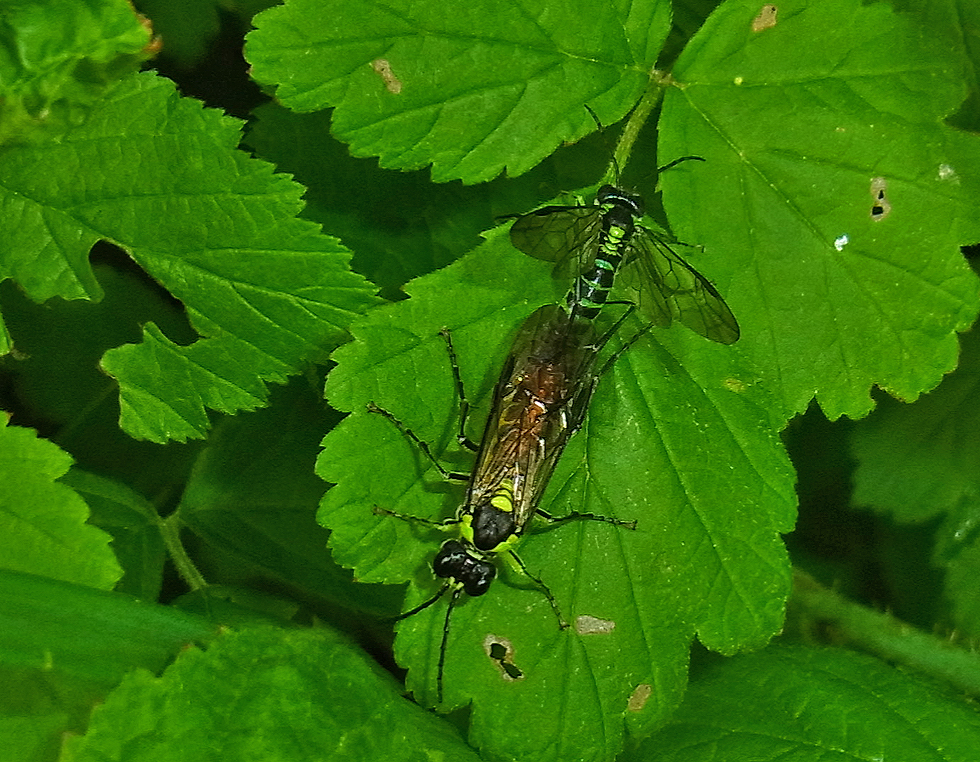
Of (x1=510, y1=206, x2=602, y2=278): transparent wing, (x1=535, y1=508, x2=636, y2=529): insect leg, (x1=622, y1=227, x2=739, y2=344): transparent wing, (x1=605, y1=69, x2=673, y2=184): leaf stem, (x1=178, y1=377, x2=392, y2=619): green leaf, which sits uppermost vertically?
(x1=605, y1=69, x2=673, y2=184): leaf stem

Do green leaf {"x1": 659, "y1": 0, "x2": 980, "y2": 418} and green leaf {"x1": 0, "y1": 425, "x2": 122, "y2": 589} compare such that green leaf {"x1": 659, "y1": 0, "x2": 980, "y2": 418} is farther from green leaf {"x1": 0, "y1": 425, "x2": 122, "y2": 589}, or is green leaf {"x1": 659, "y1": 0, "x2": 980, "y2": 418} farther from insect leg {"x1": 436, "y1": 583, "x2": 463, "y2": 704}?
green leaf {"x1": 0, "y1": 425, "x2": 122, "y2": 589}

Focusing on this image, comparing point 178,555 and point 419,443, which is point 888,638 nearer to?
point 419,443

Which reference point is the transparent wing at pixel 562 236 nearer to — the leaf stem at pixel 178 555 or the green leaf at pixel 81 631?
the green leaf at pixel 81 631

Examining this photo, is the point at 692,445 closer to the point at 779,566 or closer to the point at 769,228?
the point at 779,566

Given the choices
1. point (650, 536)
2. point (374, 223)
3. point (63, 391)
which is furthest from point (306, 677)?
point (63, 391)

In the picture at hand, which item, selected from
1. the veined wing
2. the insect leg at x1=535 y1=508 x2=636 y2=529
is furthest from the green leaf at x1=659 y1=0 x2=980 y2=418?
the insect leg at x1=535 y1=508 x2=636 y2=529

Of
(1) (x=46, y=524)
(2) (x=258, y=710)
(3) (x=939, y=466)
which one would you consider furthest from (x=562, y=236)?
(3) (x=939, y=466)
